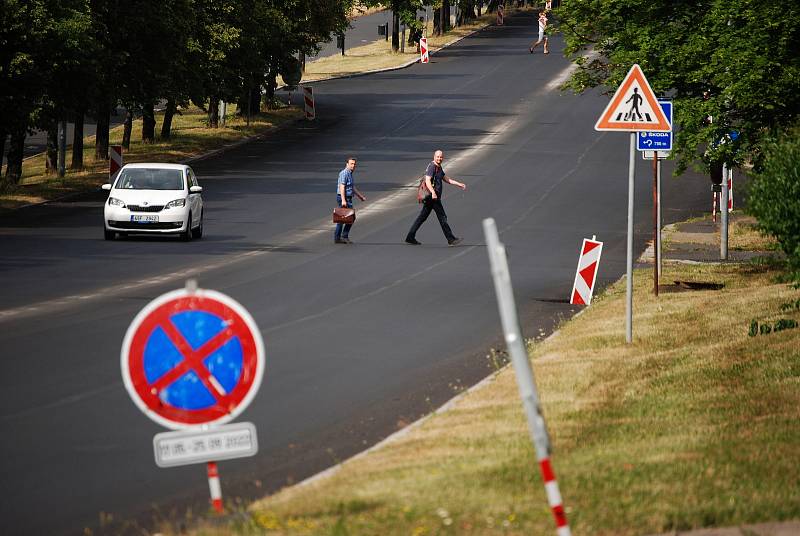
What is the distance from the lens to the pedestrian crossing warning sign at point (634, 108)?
16094mm

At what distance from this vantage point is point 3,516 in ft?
29.6

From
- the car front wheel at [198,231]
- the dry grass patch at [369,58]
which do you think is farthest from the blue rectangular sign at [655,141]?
the dry grass patch at [369,58]

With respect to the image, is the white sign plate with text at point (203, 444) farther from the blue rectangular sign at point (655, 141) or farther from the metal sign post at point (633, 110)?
the blue rectangular sign at point (655, 141)

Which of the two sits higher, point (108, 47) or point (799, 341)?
point (108, 47)

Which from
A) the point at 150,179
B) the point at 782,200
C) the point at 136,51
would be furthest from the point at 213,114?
the point at 782,200

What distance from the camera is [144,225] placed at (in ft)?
98.8

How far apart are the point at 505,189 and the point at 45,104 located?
12876 millimetres

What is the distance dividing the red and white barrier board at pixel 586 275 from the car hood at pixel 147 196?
1207cm

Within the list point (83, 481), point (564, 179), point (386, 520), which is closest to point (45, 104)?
point (564, 179)

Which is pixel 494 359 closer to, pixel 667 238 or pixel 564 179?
pixel 667 238

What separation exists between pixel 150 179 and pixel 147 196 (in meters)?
1.42

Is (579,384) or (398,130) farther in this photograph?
(398,130)

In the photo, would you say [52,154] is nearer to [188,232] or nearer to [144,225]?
[144,225]

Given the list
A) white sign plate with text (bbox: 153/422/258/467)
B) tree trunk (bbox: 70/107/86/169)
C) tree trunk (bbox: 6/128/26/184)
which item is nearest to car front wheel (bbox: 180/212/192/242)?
tree trunk (bbox: 6/128/26/184)
